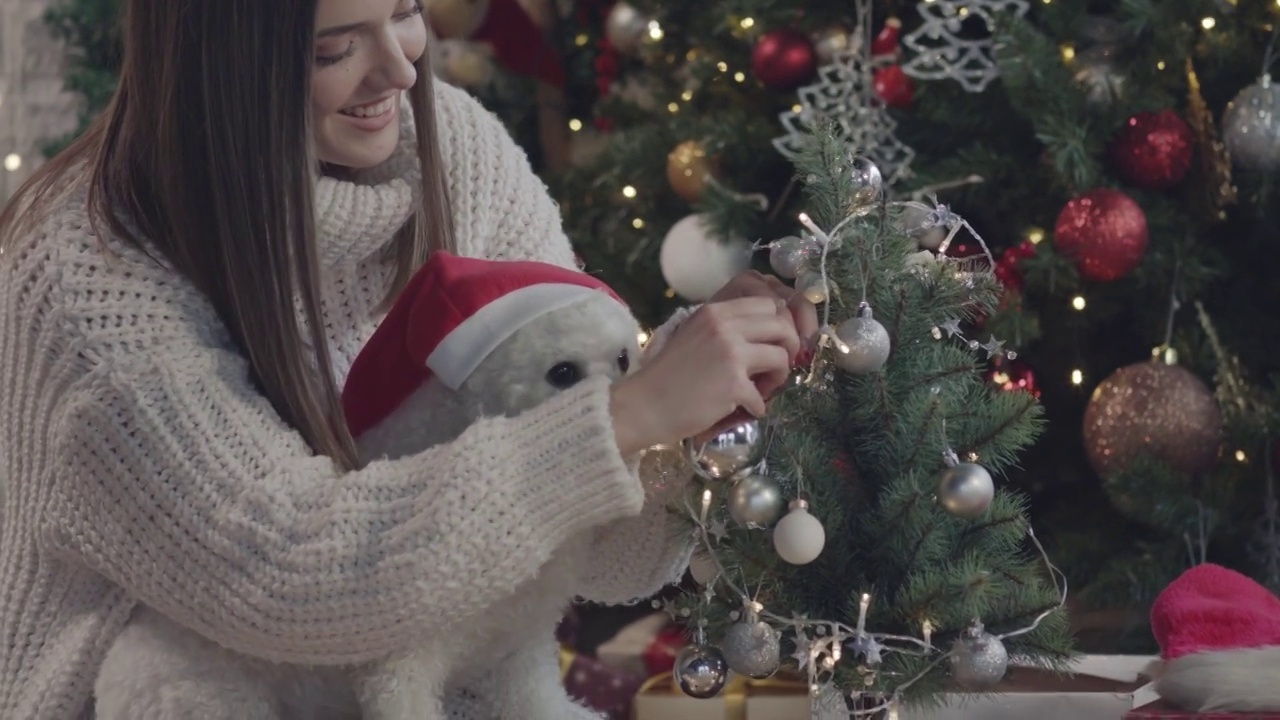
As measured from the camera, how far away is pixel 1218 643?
3.36 feet

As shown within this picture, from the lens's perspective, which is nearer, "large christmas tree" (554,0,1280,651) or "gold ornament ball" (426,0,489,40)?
"large christmas tree" (554,0,1280,651)

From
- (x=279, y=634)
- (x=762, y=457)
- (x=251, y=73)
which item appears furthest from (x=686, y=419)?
(x=251, y=73)

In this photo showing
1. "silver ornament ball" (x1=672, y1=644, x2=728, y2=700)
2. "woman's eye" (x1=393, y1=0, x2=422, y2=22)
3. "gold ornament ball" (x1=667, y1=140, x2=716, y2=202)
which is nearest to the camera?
"silver ornament ball" (x1=672, y1=644, x2=728, y2=700)

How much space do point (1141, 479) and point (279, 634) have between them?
117cm

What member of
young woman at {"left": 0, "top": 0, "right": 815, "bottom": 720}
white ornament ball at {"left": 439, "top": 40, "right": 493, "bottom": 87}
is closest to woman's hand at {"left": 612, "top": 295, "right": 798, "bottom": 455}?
young woman at {"left": 0, "top": 0, "right": 815, "bottom": 720}

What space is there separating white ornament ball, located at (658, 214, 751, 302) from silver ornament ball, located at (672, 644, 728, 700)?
3.35ft

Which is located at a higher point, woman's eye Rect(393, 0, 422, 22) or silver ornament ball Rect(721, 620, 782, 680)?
woman's eye Rect(393, 0, 422, 22)

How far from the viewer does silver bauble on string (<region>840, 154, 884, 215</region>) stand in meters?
0.98

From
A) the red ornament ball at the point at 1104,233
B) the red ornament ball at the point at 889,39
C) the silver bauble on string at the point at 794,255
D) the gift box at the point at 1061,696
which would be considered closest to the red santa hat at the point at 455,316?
the silver bauble on string at the point at 794,255

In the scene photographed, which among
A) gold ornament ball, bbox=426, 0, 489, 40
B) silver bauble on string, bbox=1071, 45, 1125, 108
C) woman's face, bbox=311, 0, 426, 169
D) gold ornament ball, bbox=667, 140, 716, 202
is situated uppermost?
woman's face, bbox=311, 0, 426, 169

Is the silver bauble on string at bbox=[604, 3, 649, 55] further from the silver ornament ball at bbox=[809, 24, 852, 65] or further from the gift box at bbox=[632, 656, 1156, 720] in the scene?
the gift box at bbox=[632, 656, 1156, 720]

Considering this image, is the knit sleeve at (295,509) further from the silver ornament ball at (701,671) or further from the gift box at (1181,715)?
the gift box at (1181,715)

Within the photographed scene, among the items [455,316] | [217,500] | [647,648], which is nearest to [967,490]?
[455,316]

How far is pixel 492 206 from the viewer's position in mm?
1230
